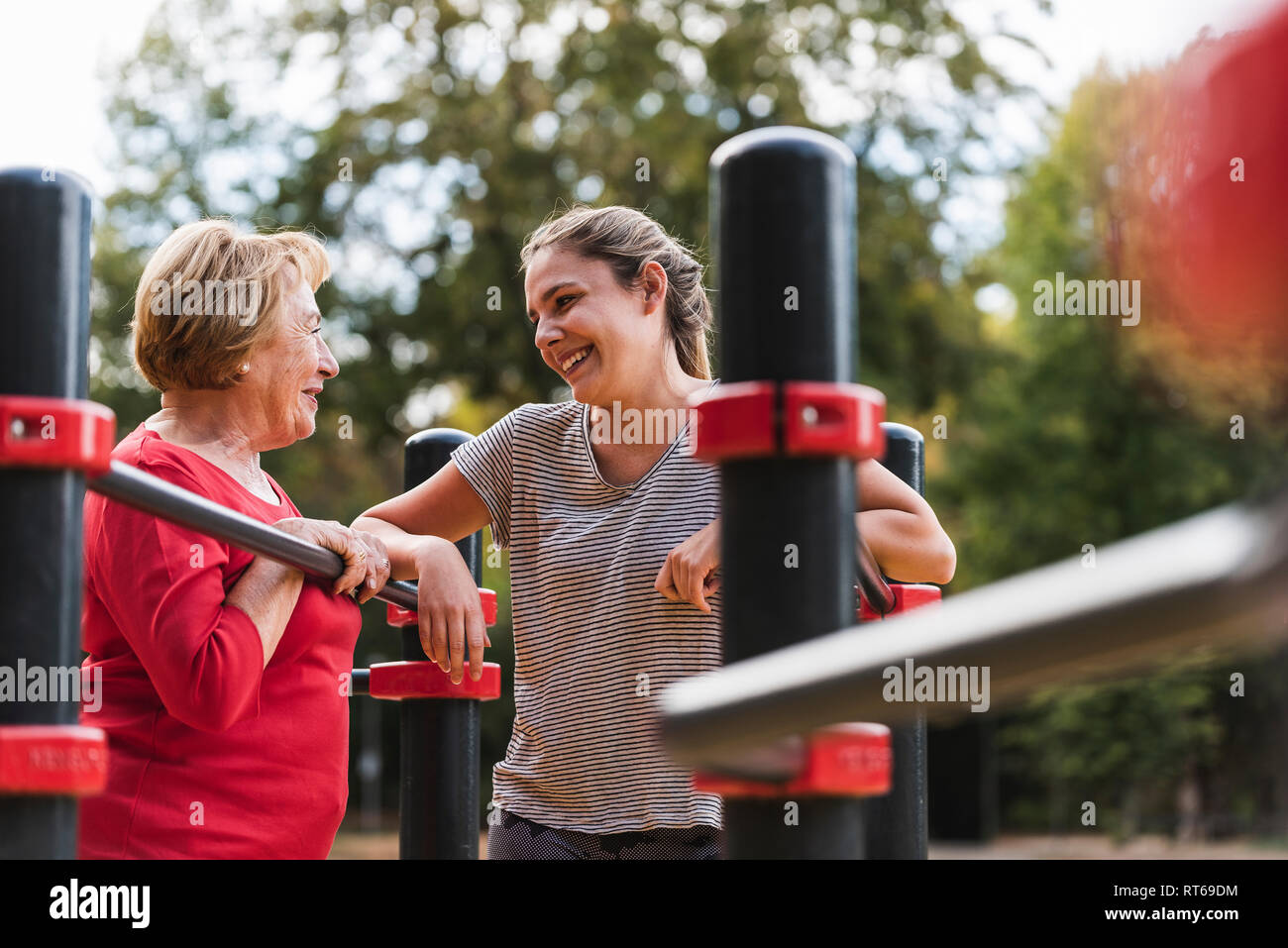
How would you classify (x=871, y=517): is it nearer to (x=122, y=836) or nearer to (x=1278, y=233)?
(x=122, y=836)

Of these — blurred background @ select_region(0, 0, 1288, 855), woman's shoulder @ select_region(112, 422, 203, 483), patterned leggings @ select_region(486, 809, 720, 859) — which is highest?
blurred background @ select_region(0, 0, 1288, 855)

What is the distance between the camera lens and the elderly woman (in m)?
2.00

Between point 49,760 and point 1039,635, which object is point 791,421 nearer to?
point 1039,635

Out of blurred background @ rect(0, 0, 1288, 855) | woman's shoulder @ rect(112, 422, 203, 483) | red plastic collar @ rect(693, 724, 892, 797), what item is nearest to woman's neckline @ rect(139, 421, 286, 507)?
woman's shoulder @ rect(112, 422, 203, 483)

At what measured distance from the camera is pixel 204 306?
2373mm

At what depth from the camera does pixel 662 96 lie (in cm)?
1378

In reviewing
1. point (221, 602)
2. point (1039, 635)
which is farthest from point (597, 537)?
point (1039, 635)

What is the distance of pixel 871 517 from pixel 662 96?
39.6 ft

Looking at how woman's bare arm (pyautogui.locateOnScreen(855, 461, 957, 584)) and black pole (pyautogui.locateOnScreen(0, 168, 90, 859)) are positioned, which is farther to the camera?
woman's bare arm (pyautogui.locateOnScreen(855, 461, 957, 584))

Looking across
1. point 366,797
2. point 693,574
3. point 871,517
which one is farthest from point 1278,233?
point 366,797

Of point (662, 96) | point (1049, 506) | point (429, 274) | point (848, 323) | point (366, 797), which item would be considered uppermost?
point (662, 96)

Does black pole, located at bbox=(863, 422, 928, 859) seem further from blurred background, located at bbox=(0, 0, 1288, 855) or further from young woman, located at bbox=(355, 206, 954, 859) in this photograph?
blurred background, located at bbox=(0, 0, 1288, 855)

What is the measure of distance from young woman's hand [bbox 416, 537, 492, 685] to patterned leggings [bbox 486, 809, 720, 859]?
322 millimetres

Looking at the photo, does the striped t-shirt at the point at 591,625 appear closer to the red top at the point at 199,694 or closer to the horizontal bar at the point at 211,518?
the red top at the point at 199,694
